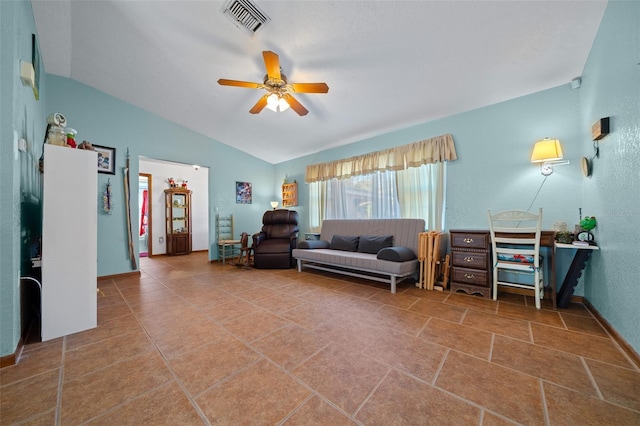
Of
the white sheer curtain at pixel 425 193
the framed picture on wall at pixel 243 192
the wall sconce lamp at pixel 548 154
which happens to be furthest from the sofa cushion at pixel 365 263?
the framed picture on wall at pixel 243 192

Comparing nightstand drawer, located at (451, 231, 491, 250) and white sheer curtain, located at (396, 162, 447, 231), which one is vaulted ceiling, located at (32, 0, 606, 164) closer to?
white sheer curtain, located at (396, 162, 447, 231)

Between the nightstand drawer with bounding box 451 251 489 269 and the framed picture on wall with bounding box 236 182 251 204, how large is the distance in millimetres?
4526

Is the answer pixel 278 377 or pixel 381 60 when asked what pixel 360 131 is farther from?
pixel 278 377

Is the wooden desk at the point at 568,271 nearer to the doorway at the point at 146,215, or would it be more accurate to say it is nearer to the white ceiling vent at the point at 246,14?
the white ceiling vent at the point at 246,14

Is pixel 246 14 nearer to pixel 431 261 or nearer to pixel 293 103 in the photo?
pixel 293 103

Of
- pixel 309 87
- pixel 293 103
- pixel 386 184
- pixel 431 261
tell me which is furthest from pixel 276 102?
pixel 431 261

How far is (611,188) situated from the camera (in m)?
1.83

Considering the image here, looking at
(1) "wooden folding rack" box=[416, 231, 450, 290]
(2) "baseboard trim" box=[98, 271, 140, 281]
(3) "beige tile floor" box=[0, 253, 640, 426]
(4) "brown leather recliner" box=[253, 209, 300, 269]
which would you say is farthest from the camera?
(4) "brown leather recliner" box=[253, 209, 300, 269]

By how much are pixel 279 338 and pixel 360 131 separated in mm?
3480

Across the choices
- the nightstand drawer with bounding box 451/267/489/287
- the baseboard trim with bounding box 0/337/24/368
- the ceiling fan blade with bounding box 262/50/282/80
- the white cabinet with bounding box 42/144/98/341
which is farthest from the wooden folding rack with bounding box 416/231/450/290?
the baseboard trim with bounding box 0/337/24/368

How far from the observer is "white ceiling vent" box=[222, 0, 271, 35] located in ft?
6.41

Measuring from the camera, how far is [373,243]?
11.9ft

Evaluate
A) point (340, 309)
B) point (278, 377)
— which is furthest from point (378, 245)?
point (278, 377)

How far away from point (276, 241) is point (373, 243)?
189cm
